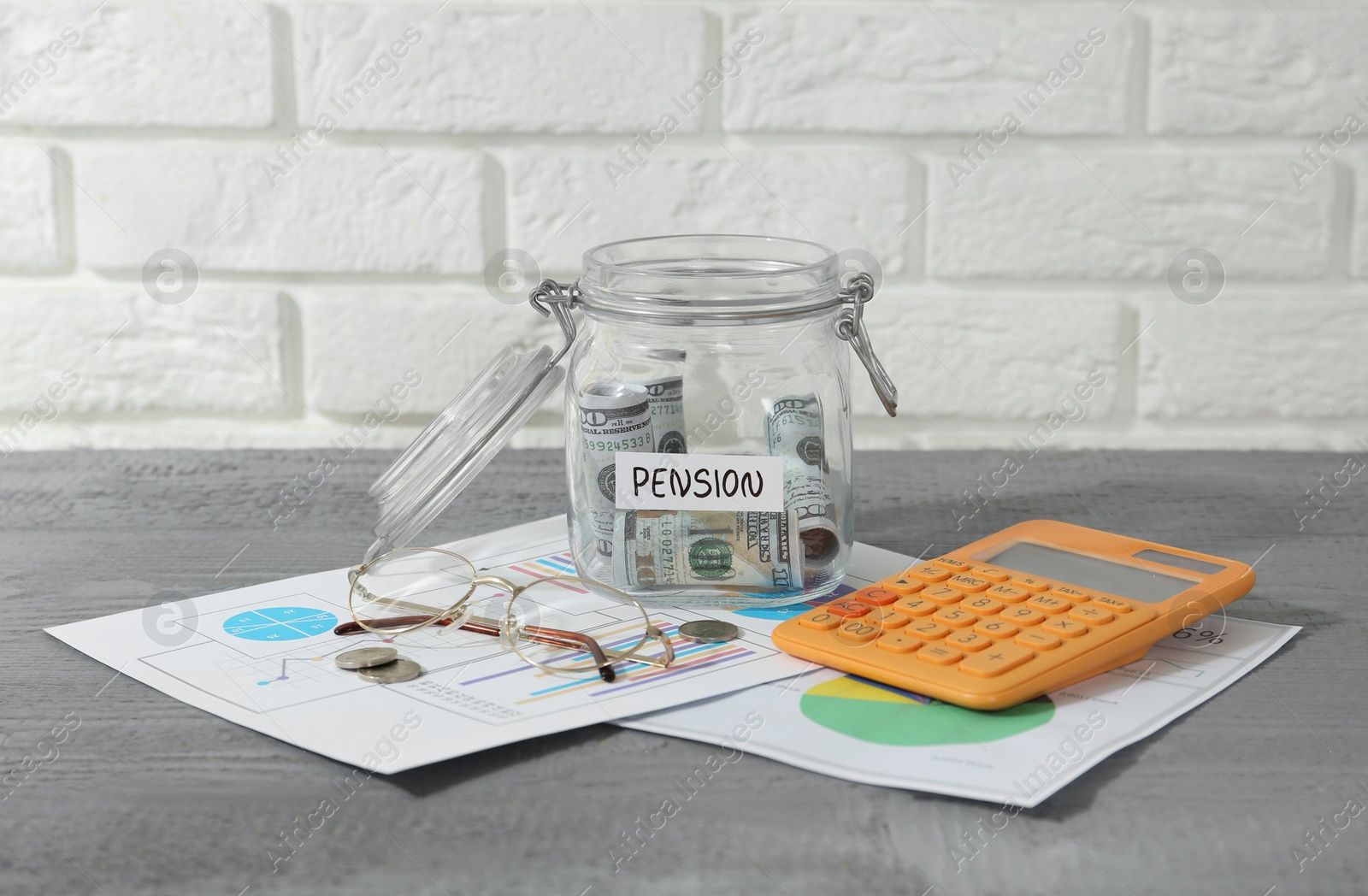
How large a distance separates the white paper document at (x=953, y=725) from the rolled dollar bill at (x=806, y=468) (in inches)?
4.0

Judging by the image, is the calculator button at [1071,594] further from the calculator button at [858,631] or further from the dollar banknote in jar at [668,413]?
the dollar banknote in jar at [668,413]

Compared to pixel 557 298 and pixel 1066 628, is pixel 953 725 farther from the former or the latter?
pixel 557 298

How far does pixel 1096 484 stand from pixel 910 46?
15.8 inches

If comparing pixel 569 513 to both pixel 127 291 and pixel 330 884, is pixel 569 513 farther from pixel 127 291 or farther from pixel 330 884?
pixel 127 291

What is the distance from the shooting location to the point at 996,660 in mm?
570

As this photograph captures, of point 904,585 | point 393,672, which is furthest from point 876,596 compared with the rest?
point 393,672

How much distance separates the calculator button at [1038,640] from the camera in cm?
58

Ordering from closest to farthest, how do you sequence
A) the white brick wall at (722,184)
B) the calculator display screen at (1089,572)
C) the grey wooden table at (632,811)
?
the grey wooden table at (632,811) < the calculator display screen at (1089,572) < the white brick wall at (722,184)

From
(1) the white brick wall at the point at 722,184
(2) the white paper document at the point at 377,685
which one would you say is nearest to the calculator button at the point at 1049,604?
(2) the white paper document at the point at 377,685

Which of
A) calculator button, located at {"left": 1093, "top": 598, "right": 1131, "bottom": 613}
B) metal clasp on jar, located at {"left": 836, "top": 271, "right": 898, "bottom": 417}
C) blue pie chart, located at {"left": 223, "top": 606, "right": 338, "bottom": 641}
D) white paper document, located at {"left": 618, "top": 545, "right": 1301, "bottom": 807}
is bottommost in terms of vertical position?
white paper document, located at {"left": 618, "top": 545, "right": 1301, "bottom": 807}

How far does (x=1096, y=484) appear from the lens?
3.30ft

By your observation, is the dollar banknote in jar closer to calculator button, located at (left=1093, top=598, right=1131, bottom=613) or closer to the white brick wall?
calculator button, located at (left=1093, top=598, right=1131, bottom=613)

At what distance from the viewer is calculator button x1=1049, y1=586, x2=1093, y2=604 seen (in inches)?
24.9

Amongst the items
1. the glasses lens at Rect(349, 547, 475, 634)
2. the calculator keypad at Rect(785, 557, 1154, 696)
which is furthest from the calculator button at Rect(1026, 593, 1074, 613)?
the glasses lens at Rect(349, 547, 475, 634)
